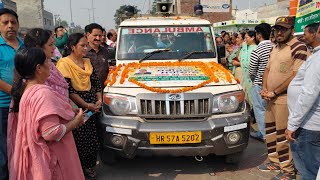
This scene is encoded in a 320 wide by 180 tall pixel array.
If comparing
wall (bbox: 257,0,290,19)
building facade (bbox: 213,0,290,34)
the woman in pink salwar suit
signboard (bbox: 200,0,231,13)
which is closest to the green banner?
the woman in pink salwar suit

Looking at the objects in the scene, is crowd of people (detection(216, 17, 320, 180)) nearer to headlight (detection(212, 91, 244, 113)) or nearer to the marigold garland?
headlight (detection(212, 91, 244, 113))

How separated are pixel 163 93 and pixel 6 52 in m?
1.70

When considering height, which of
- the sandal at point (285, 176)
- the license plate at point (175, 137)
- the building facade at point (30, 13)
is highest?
the building facade at point (30, 13)

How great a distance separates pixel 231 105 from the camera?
3.76 m

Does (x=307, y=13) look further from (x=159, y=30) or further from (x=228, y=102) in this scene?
(x=159, y=30)

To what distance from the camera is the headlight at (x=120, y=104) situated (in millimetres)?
3670

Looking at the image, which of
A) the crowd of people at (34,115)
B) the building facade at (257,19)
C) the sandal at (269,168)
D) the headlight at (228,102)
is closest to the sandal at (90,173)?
the crowd of people at (34,115)

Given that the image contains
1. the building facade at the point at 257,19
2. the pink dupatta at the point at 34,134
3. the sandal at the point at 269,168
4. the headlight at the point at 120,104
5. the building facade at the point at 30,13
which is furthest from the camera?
the building facade at the point at 30,13

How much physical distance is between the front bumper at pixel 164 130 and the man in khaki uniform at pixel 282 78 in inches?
19.2

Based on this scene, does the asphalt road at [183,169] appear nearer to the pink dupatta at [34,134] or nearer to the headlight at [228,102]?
the headlight at [228,102]

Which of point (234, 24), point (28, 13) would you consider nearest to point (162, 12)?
point (234, 24)

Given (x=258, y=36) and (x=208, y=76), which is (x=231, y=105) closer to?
(x=208, y=76)

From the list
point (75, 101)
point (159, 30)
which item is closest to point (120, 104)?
point (75, 101)

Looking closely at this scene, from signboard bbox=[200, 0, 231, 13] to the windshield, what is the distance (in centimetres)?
2460
